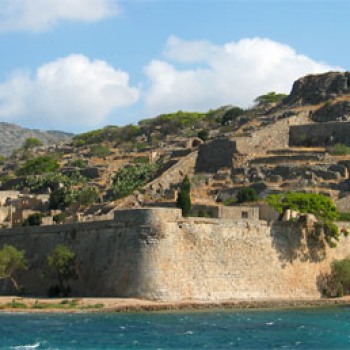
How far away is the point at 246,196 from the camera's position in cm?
6462

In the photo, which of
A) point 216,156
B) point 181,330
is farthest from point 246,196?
point 181,330

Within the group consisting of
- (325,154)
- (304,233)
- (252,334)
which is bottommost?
(252,334)

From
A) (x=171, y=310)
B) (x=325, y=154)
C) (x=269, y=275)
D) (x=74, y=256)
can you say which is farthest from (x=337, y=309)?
(x=325, y=154)

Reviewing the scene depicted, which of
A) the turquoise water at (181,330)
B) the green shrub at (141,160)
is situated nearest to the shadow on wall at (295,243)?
the turquoise water at (181,330)

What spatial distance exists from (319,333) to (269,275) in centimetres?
1175

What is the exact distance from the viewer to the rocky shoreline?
162 ft

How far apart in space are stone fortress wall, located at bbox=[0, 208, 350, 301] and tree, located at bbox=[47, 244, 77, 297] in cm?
39

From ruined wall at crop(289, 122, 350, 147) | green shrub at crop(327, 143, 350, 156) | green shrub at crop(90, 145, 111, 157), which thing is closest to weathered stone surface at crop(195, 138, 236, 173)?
ruined wall at crop(289, 122, 350, 147)

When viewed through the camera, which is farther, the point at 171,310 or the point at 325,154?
the point at 325,154

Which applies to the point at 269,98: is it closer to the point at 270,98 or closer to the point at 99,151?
the point at 270,98

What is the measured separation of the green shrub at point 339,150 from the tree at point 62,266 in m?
25.5

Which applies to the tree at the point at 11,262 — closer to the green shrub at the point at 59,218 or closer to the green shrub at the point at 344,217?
the green shrub at the point at 59,218

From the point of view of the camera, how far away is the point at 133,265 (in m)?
51.6

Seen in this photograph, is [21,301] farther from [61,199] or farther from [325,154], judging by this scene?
[325,154]
